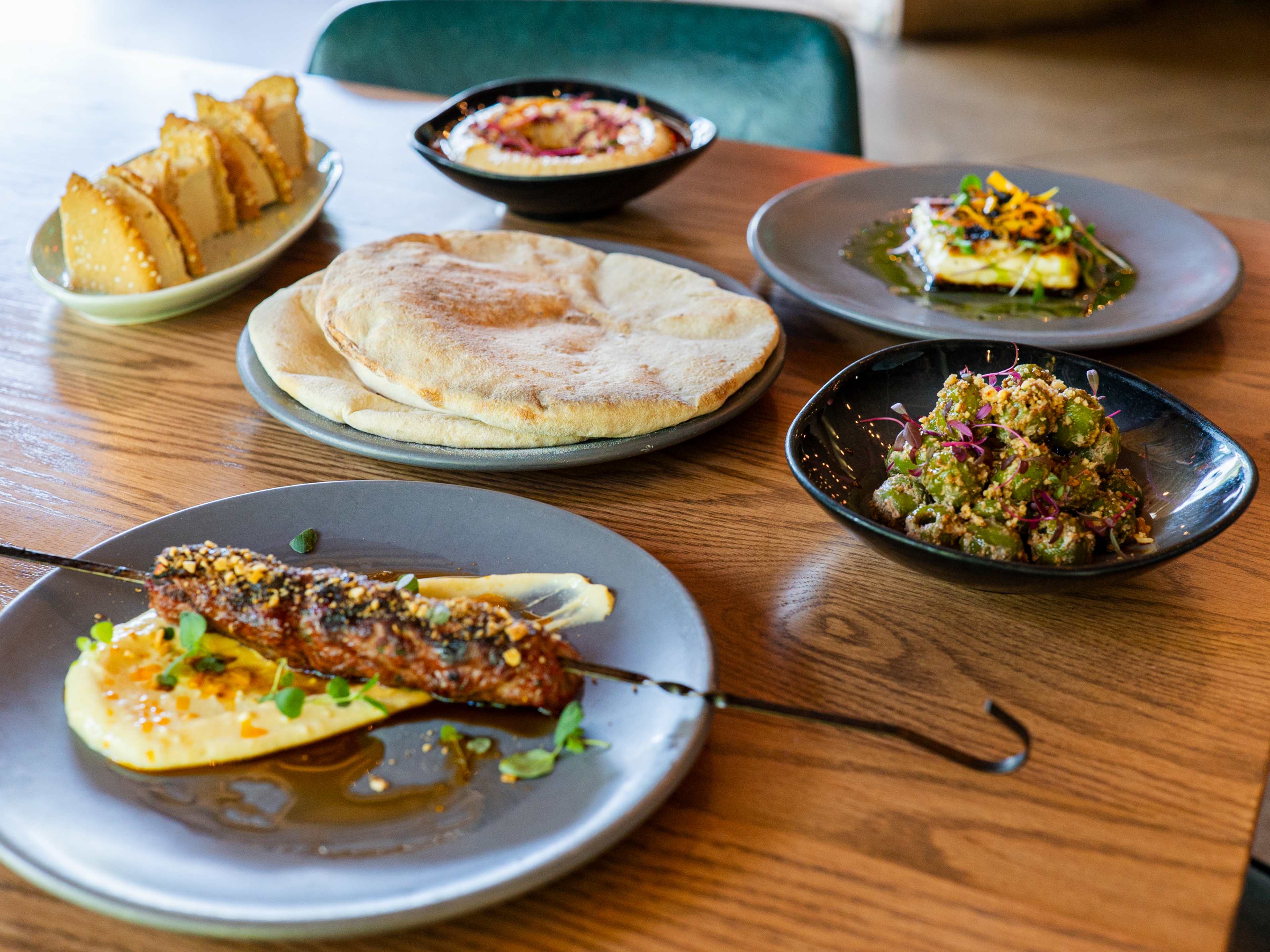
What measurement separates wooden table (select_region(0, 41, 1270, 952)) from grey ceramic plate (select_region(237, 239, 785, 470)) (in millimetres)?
65

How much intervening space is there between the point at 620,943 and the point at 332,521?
487mm

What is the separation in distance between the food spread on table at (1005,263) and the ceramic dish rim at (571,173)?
1.06 feet

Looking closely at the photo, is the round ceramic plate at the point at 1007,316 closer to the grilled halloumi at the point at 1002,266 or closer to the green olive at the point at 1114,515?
the grilled halloumi at the point at 1002,266

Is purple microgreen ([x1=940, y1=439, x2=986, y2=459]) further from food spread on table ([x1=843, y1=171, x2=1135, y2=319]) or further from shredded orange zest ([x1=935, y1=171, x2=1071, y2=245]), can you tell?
shredded orange zest ([x1=935, y1=171, x2=1071, y2=245])

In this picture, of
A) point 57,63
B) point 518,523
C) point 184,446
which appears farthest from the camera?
point 57,63

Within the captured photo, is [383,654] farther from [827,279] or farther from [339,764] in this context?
[827,279]

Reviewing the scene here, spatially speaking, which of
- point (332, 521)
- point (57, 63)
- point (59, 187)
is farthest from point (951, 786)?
point (57, 63)

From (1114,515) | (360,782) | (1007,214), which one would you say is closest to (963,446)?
(1114,515)

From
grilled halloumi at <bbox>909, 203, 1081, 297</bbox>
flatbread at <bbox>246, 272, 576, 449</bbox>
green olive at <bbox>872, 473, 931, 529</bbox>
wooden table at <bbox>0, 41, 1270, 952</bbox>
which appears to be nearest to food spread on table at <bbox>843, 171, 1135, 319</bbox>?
grilled halloumi at <bbox>909, 203, 1081, 297</bbox>

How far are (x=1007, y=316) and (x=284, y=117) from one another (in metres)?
1.25

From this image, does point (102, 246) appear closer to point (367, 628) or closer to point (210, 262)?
point (210, 262)

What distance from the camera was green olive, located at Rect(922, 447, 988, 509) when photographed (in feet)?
3.02

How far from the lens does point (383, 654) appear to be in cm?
80

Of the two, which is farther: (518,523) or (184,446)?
(184,446)
